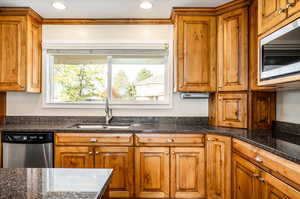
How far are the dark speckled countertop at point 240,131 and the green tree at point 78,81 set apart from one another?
0.38 metres

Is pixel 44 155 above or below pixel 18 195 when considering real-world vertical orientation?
below

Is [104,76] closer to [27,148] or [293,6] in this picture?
[27,148]

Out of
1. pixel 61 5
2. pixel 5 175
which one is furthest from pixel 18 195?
pixel 61 5

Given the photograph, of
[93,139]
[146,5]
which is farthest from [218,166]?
[146,5]

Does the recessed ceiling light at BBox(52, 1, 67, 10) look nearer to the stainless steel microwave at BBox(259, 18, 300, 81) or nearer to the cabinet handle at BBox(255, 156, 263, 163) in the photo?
the stainless steel microwave at BBox(259, 18, 300, 81)

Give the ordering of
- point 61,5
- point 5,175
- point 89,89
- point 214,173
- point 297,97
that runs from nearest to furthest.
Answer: point 5,175, point 297,97, point 214,173, point 61,5, point 89,89

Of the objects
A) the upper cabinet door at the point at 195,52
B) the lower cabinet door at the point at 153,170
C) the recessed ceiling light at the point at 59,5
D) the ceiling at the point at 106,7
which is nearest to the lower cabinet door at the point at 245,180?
the lower cabinet door at the point at 153,170

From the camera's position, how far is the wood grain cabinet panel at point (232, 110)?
258 cm

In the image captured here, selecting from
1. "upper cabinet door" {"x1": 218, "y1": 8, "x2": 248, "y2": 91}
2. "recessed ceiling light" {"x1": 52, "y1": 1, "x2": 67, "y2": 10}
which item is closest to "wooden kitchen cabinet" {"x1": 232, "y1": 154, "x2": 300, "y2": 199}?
"upper cabinet door" {"x1": 218, "y1": 8, "x2": 248, "y2": 91}

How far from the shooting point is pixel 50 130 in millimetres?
2539

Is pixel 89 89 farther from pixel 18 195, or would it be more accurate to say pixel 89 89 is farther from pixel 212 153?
pixel 18 195

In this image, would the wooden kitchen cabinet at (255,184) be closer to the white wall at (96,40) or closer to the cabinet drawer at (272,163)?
the cabinet drawer at (272,163)

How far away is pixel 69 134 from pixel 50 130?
0.22 metres

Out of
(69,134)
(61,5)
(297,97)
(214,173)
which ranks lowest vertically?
(214,173)
